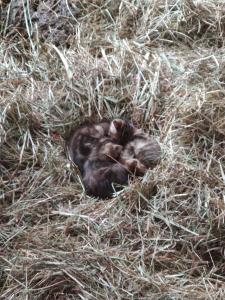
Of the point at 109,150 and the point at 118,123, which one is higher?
the point at 118,123

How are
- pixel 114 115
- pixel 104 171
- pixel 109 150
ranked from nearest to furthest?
pixel 104 171
pixel 109 150
pixel 114 115

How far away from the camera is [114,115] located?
423cm

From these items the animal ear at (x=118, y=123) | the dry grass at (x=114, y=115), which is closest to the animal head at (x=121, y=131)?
the animal ear at (x=118, y=123)

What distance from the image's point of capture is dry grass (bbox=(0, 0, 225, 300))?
3.39 m

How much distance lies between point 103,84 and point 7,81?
56 centimetres

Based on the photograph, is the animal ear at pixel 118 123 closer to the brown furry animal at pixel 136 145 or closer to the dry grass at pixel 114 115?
the brown furry animal at pixel 136 145

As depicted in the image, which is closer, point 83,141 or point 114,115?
point 83,141

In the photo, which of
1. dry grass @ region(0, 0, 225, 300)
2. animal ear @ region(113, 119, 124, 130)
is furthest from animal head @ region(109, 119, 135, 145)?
dry grass @ region(0, 0, 225, 300)

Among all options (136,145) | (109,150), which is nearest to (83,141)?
(109,150)

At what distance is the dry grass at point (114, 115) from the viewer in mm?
3393

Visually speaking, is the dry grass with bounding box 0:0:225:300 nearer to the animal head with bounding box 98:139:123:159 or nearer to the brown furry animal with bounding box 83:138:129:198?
the brown furry animal with bounding box 83:138:129:198

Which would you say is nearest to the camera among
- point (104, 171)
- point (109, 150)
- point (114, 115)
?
point (104, 171)

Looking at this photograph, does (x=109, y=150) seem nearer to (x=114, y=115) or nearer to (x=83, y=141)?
(x=83, y=141)

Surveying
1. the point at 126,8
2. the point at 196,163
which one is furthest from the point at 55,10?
the point at 196,163
